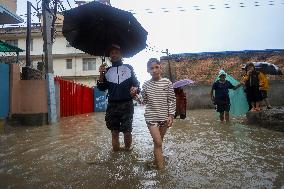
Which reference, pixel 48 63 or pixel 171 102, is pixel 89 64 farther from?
pixel 171 102

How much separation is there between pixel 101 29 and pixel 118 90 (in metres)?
1.05

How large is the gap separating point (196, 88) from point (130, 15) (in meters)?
19.9

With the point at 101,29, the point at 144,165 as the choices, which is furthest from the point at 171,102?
the point at 101,29

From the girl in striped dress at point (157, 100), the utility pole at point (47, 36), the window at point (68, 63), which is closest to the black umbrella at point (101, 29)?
the girl in striped dress at point (157, 100)

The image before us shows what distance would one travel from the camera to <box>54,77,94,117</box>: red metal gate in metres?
17.8

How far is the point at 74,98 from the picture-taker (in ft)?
67.5

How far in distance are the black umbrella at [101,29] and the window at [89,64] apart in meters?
36.2

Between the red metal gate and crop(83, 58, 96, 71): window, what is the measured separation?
1475cm

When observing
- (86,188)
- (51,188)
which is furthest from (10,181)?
(86,188)

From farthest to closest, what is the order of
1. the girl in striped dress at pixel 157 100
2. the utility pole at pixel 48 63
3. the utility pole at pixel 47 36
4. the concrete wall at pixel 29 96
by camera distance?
1. the utility pole at pixel 47 36
2. the utility pole at pixel 48 63
3. the concrete wall at pixel 29 96
4. the girl in striped dress at pixel 157 100

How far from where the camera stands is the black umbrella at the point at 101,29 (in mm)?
5035

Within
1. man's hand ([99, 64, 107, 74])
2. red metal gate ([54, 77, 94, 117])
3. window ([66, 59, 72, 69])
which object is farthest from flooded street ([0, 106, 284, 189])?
window ([66, 59, 72, 69])

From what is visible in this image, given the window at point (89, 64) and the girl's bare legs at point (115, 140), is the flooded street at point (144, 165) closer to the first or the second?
the girl's bare legs at point (115, 140)

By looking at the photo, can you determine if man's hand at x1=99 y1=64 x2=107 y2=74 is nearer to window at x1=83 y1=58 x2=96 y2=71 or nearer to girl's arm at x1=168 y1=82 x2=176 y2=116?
girl's arm at x1=168 y1=82 x2=176 y2=116
